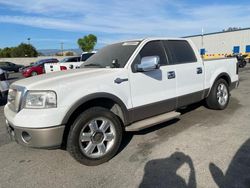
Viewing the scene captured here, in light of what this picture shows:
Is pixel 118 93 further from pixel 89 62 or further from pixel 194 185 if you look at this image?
pixel 194 185

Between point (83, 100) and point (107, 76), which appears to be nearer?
point (83, 100)

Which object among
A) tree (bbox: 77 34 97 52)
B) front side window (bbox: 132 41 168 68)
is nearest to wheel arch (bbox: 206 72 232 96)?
front side window (bbox: 132 41 168 68)

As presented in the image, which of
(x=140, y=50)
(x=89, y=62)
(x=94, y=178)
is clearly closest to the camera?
→ (x=94, y=178)

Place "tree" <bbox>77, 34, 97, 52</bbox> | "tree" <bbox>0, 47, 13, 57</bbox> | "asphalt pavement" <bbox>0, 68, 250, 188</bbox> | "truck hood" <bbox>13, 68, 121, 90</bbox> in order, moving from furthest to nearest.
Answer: "tree" <bbox>77, 34, 97, 52</bbox>
"tree" <bbox>0, 47, 13, 57</bbox>
"truck hood" <bbox>13, 68, 121, 90</bbox>
"asphalt pavement" <bbox>0, 68, 250, 188</bbox>

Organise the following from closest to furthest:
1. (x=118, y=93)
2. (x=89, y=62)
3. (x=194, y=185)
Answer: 1. (x=194, y=185)
2. (x=118, y=93)
3. (x=89, y=62)

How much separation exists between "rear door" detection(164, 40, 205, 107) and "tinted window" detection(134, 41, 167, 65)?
15 cm

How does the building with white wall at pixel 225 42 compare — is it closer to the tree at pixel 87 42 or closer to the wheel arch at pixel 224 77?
the wheel arch at pixel 224 77

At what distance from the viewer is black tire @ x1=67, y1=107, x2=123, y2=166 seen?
10.9 ft

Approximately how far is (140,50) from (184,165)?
204 cm

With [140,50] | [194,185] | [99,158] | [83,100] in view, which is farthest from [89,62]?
[194,185]

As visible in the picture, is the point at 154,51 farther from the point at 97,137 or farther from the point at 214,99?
the point at 214,99

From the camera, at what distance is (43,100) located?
10.3 feet

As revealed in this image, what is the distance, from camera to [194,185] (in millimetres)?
2910

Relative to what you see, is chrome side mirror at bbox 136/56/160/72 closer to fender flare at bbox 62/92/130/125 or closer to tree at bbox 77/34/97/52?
fender flare at bbox 62/92/130/125
